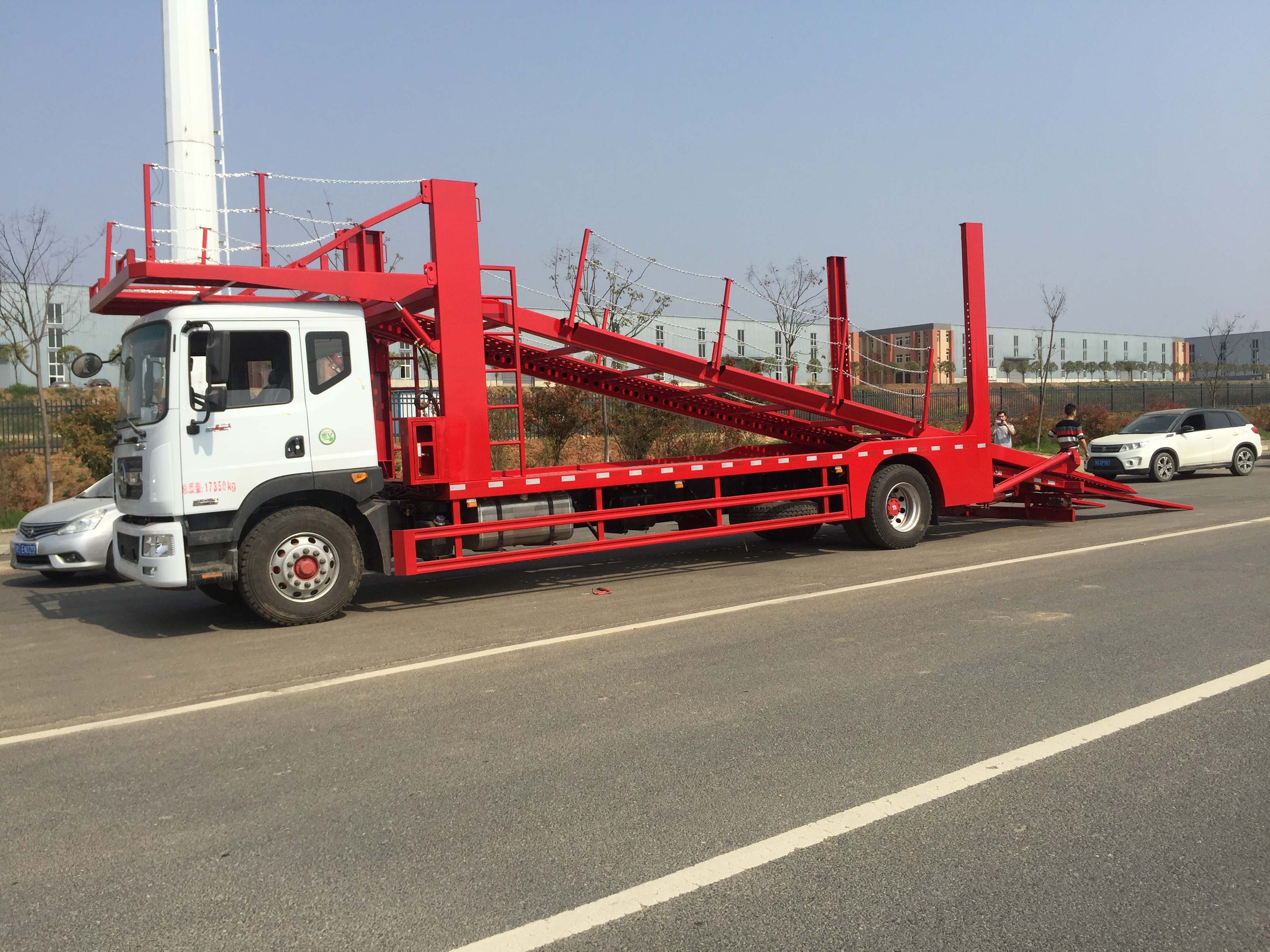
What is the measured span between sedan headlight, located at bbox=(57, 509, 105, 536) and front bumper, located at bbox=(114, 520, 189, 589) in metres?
3.69

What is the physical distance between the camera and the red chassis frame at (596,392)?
347 inches

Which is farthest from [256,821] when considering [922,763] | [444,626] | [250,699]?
[444,626]

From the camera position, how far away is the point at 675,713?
5.53 metres

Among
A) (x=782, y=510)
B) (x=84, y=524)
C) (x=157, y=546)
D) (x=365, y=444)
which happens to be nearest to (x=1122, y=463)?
(x=782, y=510)

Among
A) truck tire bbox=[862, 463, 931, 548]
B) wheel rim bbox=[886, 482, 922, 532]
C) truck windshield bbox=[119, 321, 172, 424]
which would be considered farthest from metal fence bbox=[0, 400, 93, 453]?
wheel rim bbox=[886, 482, 922, 532]

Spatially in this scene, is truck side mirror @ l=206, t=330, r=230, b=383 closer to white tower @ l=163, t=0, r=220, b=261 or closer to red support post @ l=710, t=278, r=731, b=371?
red support post @ l=710, t=278, r=731, b=371

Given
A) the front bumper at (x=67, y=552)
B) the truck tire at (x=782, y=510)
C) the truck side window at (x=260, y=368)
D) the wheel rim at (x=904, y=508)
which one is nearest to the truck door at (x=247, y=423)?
the truck side window at (x=260, y=368)

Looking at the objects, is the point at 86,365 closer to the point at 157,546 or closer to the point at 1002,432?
the point at 157,546

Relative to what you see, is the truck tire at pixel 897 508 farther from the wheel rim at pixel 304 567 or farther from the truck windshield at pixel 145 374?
the truck windshield at pixel 145 374

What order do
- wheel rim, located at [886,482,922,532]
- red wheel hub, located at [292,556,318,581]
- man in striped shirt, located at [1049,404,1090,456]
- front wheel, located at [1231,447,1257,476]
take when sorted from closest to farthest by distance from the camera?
red wheel hub, located at [292,556,318,581], wheel rim, located at [886,482,922,532], man in striped shirt, located at [1049,404,1090,456], front wheel, located at [1231,447,1257,476]

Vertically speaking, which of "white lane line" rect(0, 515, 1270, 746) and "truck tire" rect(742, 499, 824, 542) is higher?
"truck tire" rect(742, 499, 824, 542)

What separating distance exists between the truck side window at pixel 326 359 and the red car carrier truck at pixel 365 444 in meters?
0.02

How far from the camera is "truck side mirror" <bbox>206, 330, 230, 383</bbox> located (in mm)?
7945

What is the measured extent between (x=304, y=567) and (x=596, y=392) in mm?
4602
